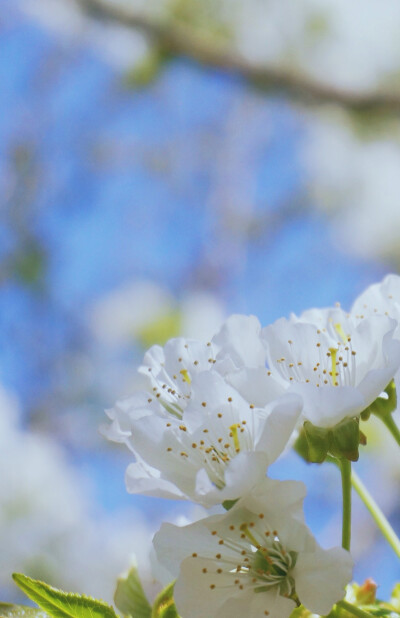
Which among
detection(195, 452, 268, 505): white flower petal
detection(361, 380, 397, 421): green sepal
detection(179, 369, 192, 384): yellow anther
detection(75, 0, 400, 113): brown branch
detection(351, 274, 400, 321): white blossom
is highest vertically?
detection(75, 0, 400, 113): brown branch

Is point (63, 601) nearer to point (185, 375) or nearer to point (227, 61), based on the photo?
point (185, 375)

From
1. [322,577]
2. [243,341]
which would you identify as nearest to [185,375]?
[243,341]

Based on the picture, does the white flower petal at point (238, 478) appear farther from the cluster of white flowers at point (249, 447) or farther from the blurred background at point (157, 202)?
the blurred background at point (157, 202)

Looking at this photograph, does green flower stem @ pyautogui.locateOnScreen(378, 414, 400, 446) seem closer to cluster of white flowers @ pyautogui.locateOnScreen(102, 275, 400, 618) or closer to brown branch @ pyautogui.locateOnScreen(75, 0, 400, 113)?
cluster of white flowers @ pyautogui.locateOnScreen(102, 275, 400, 618)

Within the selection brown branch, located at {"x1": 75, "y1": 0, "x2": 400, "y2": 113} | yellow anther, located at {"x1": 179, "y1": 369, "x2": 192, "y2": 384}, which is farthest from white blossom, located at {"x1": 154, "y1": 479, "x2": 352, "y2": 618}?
brown branch, located at {"x1": 75, "y1": 0, "x2": 400, "y2": 113}

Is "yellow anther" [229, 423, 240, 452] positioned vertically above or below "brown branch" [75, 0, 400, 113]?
below

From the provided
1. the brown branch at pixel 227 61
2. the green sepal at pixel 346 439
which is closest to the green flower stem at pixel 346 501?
the green sepal at pixel 346 439
